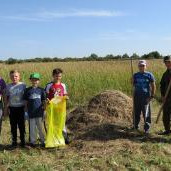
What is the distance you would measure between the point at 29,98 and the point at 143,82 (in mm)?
2552

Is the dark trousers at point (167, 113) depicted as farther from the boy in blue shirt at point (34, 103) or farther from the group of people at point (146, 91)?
the boy in blue shirt at point (34, 103)

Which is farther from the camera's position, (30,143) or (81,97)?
(81,97)

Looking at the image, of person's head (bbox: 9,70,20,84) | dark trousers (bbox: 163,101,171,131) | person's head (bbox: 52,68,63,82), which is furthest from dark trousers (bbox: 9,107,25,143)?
dark trousers (bbox: 163,101,171,131)

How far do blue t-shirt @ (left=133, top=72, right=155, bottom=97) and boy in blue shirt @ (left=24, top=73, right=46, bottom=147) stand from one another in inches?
86.4

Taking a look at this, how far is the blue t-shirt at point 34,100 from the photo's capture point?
7.11m

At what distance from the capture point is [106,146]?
728 cm

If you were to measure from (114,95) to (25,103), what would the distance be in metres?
3.69

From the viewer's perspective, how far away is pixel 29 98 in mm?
7113

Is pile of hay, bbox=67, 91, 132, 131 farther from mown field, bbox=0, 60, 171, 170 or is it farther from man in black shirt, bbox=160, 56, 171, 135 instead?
man in black shirt, bbox=160, 56, 171, 135

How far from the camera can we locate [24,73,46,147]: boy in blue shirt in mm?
7113

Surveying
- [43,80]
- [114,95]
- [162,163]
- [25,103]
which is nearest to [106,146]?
[162,163]

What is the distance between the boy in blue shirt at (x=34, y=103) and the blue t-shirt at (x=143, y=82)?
2193mm

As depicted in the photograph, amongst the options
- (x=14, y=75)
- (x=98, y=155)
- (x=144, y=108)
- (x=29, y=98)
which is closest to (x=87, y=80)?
(x=144, y=108)

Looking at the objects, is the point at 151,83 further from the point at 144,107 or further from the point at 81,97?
the point at 81,97
